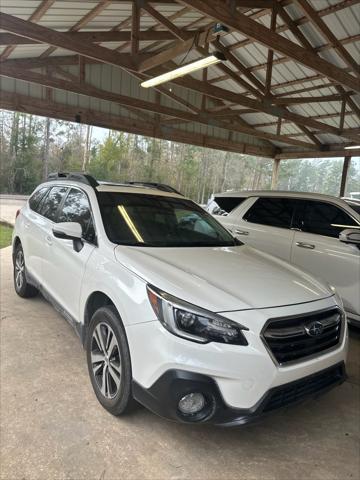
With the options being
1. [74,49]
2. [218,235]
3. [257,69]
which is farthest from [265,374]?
[257,69]

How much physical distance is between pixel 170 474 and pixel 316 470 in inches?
32.1

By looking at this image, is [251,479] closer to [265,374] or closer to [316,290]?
[265,374]

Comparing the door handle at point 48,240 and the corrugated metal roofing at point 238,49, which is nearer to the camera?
the door handle at point 48,240

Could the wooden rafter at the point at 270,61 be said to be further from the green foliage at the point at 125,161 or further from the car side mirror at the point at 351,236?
the green foliage at the point at 125,161

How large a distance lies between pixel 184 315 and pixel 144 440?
0.87 meters

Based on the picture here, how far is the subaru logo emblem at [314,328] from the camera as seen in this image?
211cm

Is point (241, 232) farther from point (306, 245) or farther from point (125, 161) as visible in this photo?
point (125, 161)

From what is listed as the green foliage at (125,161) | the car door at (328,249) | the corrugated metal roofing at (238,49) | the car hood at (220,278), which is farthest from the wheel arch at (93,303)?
the green foliage at (125,161)

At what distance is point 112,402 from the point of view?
2.33m

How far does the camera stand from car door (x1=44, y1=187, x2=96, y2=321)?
109 inches

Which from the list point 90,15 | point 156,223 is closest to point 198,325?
point 156,223

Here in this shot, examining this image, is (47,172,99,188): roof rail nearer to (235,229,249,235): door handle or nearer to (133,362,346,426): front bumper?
(133,362,346,426): front bumper

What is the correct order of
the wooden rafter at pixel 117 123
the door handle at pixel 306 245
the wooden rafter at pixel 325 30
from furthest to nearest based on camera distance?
1. the wooden rafter at pixel 117 123
2. the wooden rafter at pixel 325 30
3. the door handle at pixel 306 245

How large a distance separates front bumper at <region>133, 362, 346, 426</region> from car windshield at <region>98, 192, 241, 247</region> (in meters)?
1.03
